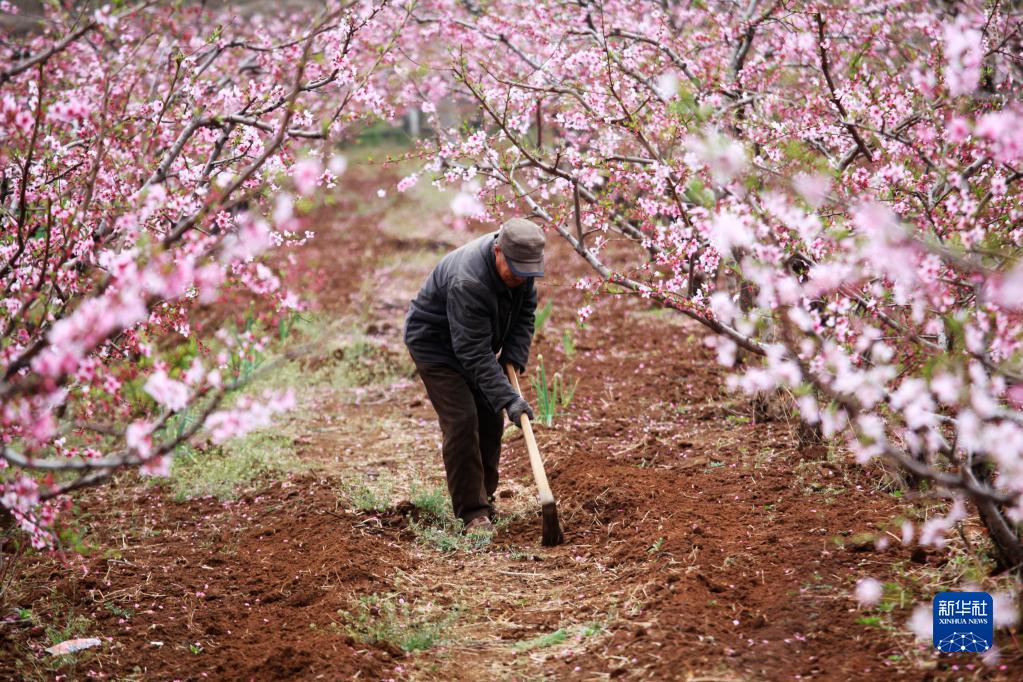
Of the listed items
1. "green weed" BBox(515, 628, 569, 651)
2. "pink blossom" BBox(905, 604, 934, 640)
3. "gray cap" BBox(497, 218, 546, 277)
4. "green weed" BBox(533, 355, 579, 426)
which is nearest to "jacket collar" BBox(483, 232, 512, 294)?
"gray cap" BBox(497, 218, 546, 277)

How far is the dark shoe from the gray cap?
1416 mm

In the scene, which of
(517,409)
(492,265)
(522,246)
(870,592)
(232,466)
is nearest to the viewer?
(870,592)

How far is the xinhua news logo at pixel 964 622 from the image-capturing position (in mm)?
2922

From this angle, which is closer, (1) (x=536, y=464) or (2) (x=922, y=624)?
(2) (x=922, y=624)

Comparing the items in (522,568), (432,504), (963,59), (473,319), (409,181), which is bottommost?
(522,568)

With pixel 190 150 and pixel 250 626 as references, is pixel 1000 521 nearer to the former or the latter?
pixel 250 626

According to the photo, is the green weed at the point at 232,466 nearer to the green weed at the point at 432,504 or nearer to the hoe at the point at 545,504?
the green weed at the point at 432,504

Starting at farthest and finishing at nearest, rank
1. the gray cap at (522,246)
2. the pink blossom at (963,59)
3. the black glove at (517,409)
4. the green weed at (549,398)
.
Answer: the green weed at (549,398), the black glove at (517,409), the gray cap at (522,246), the pink blossom at (963,59)

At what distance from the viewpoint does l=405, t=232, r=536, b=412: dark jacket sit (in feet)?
15.0

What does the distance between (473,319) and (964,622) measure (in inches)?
102

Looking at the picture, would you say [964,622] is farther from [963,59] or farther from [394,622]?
[394,622]

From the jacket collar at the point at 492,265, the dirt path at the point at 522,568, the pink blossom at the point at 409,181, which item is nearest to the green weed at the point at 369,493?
the dirt path at the point at 522,568

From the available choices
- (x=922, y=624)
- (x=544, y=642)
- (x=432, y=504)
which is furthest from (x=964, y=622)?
(x=432, y=504)

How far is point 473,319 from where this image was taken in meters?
4.59
